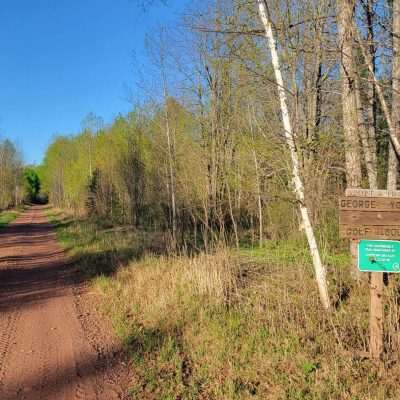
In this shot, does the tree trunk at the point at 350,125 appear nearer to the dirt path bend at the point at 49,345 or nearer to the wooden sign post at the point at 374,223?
the wooden sign post at the point at 374,223

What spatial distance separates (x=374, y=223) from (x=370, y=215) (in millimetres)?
97

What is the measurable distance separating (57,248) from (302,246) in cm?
1028

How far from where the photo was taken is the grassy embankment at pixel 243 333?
144 inches

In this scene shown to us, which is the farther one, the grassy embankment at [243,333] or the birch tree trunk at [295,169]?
the birch tree trunk at [295,169]

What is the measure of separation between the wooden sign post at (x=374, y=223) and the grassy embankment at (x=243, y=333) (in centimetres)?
38

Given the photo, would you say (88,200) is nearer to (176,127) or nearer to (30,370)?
(176,127)

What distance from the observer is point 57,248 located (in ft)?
45.8

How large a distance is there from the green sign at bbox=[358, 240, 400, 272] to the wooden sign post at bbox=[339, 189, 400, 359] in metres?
0.02

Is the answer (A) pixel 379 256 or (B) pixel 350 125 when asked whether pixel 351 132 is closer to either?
(B) pixel 350 125

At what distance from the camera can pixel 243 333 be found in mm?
4766

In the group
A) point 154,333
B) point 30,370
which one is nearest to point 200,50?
point 154,333

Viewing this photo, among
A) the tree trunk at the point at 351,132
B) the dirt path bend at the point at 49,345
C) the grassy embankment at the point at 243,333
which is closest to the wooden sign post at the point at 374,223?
the grassy embankment at the point at 243,333

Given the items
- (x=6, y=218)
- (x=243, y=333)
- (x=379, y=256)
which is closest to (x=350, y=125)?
(x=379, y=256)

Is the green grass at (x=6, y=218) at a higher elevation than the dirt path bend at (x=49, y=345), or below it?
higher
